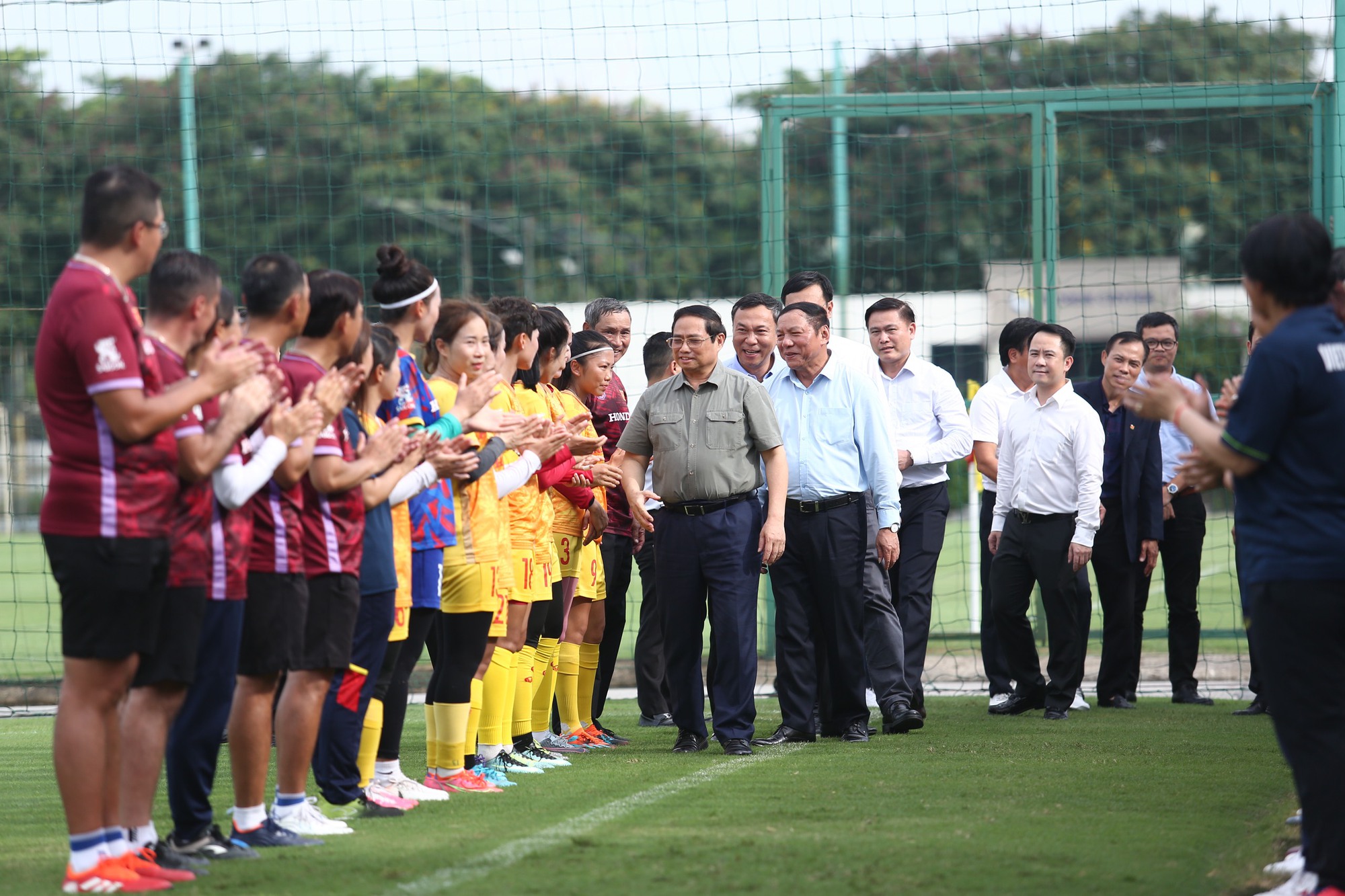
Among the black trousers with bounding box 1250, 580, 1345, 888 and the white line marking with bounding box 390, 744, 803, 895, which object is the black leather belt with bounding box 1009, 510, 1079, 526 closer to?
the white line marking with bounding box 390, 744, 803, 895

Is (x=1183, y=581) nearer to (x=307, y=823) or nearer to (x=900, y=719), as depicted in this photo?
(x=900, y=719)

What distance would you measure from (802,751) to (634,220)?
27579 millimetres

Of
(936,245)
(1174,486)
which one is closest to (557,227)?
(936,245)

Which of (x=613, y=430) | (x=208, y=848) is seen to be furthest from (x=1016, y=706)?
(x=208, y=848)

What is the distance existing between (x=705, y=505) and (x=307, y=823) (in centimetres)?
265

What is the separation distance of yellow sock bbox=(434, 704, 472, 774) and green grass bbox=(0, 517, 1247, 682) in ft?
12.3

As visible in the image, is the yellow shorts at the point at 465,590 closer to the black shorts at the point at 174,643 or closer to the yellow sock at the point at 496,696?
the yellow sock at the point at 496,696

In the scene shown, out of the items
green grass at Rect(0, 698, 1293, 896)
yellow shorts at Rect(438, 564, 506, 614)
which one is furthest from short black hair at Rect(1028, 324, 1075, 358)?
yellow shorts at Rect(438, 564, 506, 614)

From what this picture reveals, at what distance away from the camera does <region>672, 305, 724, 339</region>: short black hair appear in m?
7.02

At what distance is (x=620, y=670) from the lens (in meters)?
10.6

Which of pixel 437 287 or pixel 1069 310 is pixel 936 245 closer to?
pixel 1069 310

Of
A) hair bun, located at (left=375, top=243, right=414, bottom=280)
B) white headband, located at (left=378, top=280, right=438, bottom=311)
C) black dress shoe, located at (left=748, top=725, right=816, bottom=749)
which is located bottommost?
black dress shoe, located at (left=748, top=725, right=816, bottom=749)

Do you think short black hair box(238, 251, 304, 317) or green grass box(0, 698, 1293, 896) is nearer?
green grass box(0, 698, 1293, 896)

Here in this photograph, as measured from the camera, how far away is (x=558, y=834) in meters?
4.93
